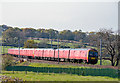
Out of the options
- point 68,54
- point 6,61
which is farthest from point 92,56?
point 6,61

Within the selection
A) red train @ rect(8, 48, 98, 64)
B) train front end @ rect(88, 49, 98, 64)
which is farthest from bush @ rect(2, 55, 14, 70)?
train front end @ rect(88, 49, 98, 64)

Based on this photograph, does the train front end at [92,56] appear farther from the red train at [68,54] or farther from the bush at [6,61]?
the bush at [6,61]

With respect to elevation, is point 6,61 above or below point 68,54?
below

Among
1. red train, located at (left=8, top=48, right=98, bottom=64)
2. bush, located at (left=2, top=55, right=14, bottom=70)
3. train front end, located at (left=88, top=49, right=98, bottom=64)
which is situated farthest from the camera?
bush, located at (left=2, top=55, right=14, bottom=70)

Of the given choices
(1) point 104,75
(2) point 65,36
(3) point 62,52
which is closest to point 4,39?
(2) point 65,36

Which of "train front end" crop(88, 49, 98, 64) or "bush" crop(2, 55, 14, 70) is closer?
"train front end" crop(88, 49, 98, 64)

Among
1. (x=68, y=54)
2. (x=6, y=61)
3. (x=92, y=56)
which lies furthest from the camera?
(x=68, y=54)

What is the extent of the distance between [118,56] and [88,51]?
6365 mm

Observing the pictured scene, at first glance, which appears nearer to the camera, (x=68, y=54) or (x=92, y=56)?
(x=92, y=56)

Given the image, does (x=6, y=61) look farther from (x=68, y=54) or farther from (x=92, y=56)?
(x=92, y=56)

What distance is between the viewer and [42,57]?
198ft

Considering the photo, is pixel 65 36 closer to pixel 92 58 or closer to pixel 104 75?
pixel 92 58

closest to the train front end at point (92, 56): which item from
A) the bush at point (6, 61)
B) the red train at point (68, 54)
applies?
the red train at point (68, 54)

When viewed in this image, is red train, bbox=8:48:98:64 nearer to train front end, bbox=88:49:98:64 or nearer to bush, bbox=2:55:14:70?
train front end, bbox=88:49:98:64
